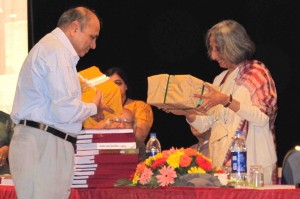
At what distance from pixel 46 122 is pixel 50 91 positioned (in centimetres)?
13

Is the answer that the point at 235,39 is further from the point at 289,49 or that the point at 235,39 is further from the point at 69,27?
the point at 289,49

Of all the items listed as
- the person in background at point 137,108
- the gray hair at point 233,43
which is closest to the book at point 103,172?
the gray hair at point 233,43

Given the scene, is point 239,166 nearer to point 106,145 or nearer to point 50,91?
point 106,145

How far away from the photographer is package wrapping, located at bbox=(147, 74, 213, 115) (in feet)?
11.7

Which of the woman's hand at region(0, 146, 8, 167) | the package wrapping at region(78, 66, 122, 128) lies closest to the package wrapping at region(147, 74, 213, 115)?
the package wrapping at region(78, 66, 122, 128)

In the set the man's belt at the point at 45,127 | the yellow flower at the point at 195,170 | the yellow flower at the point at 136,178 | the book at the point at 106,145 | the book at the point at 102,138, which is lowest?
the yellow flower at the point at 136,178

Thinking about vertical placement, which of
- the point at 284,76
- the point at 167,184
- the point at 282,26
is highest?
the point at 282,26

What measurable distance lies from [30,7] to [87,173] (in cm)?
280

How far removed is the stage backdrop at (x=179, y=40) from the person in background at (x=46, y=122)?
2863mm

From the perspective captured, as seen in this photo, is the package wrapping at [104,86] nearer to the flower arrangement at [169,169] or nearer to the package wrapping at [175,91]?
the package wrapping at [175,91]

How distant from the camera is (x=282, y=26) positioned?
589 cm

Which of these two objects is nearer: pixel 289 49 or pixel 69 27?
pixel 69 27

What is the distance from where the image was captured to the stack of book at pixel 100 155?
3.42 metres

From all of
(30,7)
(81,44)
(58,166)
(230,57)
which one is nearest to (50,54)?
(81,44)
